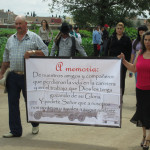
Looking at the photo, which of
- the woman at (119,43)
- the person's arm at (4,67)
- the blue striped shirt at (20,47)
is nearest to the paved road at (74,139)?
the person's arm at (4,67)

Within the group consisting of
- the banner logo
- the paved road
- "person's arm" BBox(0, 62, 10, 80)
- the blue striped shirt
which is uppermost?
the blue striped shirt

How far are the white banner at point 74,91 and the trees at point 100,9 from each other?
25.6 m

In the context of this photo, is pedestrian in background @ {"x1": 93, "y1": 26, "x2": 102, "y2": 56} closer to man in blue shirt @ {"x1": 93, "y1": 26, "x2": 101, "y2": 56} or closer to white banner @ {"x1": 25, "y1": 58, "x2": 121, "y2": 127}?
man in blue shirt @ {"x1": 93, "y1": 26, "x2": 101, "y2": 56}

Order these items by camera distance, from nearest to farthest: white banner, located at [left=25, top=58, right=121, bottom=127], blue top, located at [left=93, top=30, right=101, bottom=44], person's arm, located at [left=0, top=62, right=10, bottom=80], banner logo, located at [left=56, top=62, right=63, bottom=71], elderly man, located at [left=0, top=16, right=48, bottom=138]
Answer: white banner, located at [left=25, top=58, right=121, bottom=127] < banner logo, located at [left=56, top=62, right=63, bottom=71] < elderly man, located at [left=0, top=16, right=48, bottom=138] < person's arm, located at [left=0, top=62, right=10, bottom=80] < blue top, located at [left=93, top=30, right=101, bottom=44]

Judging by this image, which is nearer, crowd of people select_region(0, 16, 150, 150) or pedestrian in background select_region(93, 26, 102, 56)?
crowd of people select_region(0, 16, 150, 150)

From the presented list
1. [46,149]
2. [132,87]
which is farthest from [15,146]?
[132,87]

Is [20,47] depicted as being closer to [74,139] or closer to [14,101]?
[14,101]

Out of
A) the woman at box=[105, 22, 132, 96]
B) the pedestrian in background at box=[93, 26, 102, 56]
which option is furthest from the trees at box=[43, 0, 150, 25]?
the woman at box=[105, 22, 132, 96]

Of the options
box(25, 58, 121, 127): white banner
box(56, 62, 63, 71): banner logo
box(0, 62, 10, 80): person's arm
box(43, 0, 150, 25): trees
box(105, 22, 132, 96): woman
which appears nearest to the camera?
box(25, 58, 121, 127): white banner

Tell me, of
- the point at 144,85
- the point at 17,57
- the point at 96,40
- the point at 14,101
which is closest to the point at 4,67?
the point at 17,57

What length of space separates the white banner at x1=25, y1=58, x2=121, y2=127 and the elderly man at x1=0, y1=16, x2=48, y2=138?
187mm

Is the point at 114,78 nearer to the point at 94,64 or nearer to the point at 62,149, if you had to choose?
the point at 94,64

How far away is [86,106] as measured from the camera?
532cm

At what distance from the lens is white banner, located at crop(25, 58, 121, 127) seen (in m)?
5.16
